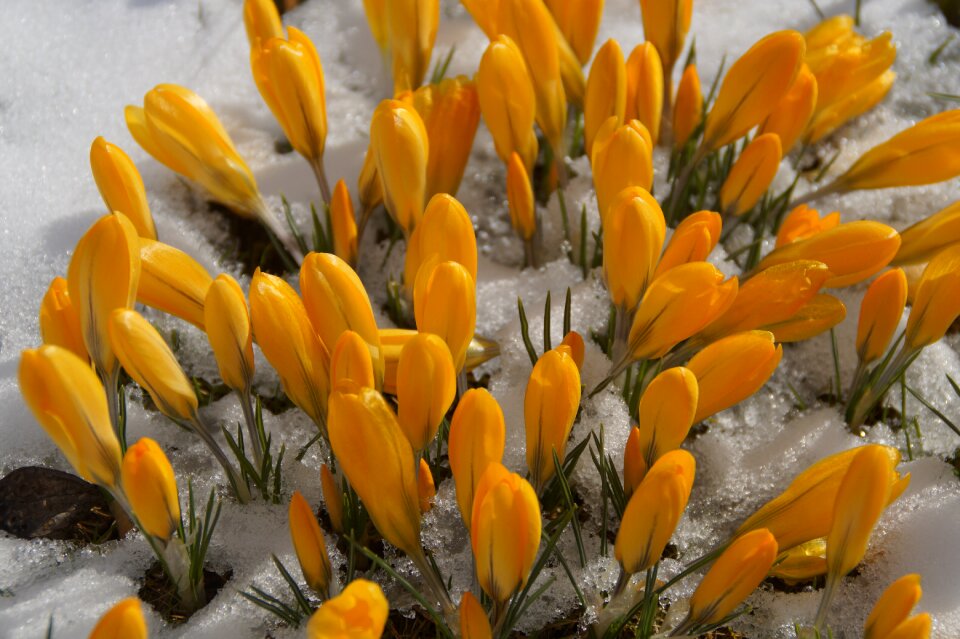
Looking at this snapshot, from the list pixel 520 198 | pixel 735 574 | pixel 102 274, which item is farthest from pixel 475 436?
pixel 520 198

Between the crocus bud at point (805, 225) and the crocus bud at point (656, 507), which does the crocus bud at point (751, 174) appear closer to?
the crocus bud at point (805, 225)

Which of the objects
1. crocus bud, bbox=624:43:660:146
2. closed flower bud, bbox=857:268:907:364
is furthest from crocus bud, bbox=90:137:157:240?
closed flower bud, bbox=857:268:907:364

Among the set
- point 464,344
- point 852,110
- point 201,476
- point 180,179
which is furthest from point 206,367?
point 852,110

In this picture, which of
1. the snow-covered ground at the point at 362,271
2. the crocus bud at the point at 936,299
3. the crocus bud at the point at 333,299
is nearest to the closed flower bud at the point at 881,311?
the crocus bud at the point at 936,299

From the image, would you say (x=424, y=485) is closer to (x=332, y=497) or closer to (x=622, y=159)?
(x=332, y=497)

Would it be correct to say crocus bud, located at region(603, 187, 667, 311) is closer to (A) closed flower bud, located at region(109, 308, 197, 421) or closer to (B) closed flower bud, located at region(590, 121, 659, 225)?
(B) closed flower bud, located at region(590, 121, 659, 225)

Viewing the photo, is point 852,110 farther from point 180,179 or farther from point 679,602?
point 180,179
